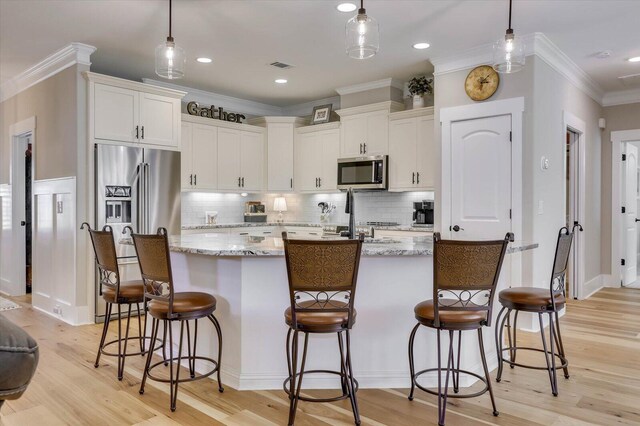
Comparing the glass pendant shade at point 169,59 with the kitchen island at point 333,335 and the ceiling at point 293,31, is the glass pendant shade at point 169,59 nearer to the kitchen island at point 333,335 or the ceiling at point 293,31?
the ceiling at point 293,31

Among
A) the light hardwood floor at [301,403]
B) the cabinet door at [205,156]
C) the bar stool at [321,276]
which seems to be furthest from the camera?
the cabinet door at [205,156]

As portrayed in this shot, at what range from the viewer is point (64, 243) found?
15.6 ft

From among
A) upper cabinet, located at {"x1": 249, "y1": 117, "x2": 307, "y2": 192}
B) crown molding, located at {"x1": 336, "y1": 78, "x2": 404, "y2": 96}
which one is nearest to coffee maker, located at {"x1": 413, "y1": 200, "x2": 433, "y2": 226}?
crown molding, located at {"x1": 336, "y1": 78, "x2": 404, "y2": 96}

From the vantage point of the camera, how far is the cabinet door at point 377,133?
579 cm

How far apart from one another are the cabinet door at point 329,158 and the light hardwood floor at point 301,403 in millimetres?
3633

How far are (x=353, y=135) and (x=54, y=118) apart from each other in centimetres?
347

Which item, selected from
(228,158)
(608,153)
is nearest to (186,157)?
(228,158)

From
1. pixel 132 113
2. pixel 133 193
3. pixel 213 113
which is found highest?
pixel 213 113

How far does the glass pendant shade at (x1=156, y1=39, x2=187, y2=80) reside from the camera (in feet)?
9.73

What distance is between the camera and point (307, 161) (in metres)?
6.77

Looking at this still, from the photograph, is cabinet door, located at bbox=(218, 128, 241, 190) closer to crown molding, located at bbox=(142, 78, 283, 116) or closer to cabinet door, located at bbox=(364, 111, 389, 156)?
crown molding, located at bbox=(142, 78, 283, 116)

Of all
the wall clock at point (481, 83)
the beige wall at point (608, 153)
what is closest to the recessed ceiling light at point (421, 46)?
the wall clock at point (481, 83)

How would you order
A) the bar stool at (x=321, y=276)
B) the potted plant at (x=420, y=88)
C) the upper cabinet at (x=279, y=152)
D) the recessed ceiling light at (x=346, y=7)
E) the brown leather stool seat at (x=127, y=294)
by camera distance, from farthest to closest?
1. the upper cabinet at (x=279, y=152)
2. the potted plant at (x=420, y=88)
3. the recessed ceiling light at (x=346, y=7)
4. the brown leather stool seat at (x=127, y=294)
5. the bar stool at (x=321, y=276)

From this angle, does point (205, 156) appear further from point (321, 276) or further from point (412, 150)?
point (321, 276)
